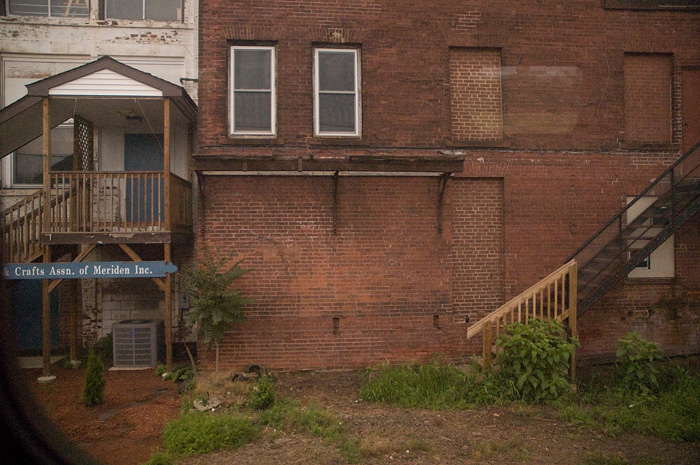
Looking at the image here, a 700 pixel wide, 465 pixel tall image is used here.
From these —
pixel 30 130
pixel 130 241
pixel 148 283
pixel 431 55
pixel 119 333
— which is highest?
pixel 431 55

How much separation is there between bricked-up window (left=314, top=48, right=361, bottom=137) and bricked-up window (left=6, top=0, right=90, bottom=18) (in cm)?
585

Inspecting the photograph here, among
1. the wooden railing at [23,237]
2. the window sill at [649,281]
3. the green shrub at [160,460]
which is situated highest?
the wooden railing at [23,237]

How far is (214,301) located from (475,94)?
20.9 feet

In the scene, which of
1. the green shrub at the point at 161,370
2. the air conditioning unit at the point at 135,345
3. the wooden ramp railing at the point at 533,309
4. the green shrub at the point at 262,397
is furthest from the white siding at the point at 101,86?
the wooden ramp railing at the point at 533,309

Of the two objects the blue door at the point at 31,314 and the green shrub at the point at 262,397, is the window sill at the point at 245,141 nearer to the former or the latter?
the green shrub at the point at 262,397

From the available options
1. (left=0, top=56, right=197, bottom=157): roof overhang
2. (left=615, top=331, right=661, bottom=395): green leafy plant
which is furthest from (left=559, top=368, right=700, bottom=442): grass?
(left=0, top=56, right=197, bottom=157): roof overhang

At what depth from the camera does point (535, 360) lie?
7.83m

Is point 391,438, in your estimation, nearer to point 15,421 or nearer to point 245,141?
point 15,421

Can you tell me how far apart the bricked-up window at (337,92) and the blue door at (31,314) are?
291 inches

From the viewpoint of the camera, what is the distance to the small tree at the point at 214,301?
340 inches

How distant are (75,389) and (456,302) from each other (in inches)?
275

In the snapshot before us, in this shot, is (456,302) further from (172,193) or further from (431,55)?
(172,193)

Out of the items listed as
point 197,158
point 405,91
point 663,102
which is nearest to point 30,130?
point 197,158

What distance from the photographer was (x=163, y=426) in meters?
7.17
